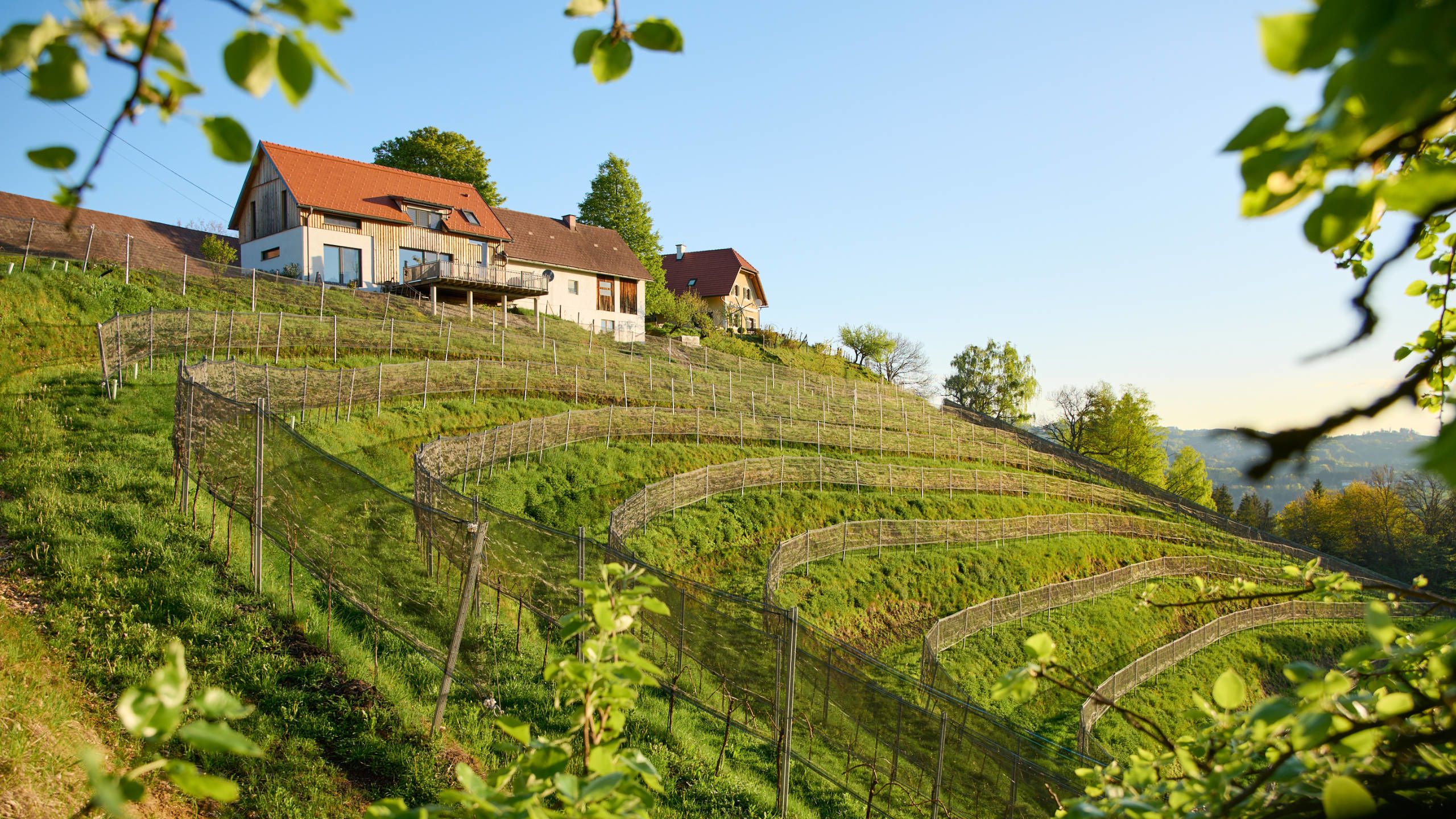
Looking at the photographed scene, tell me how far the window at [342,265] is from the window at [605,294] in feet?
55.6

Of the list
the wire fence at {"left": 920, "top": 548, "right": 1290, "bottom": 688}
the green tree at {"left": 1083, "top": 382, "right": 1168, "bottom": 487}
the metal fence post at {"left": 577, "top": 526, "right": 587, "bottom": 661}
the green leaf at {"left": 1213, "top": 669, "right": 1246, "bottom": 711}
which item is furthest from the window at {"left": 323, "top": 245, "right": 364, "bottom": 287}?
the green tree at {"left": 1083, "top": 382, "right": 1168, "bottom": 487}

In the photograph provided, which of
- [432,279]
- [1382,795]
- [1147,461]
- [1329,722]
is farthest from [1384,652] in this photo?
[1147,461]

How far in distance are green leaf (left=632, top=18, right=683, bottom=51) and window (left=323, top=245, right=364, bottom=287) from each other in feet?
136

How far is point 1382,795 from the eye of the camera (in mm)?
1547

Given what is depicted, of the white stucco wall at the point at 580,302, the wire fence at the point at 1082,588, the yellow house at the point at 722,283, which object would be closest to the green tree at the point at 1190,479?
the wire fence at the point at 1082,588

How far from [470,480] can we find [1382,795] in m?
20.5

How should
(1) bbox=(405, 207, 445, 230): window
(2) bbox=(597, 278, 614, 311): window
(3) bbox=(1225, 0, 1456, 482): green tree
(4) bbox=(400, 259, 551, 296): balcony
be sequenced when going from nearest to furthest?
1. (3) bbox=(1225, 0, 1456, 482): green tree
2. (4) bbox=(400, 259, 551, 296): balcony
3. (1) bbox=(405, 207, 445, 230): window
4. (2) bbox=(597, 278, 614, 311): window

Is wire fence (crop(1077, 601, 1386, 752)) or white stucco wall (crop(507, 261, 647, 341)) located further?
white stucco wall (crop(507, 261, 647, 341))

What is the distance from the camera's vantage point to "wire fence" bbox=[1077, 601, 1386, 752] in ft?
71.2

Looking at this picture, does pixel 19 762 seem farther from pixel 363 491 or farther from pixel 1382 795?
pixel 1382 795

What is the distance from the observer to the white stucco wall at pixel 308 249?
125 feet

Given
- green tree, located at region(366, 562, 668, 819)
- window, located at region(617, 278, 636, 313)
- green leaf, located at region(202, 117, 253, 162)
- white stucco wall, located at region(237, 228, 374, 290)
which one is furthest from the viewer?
window, located at region(617, 278, 636, 313)

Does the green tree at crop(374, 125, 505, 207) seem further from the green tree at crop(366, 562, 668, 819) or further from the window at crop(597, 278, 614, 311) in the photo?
the green tree at crop(366, 562, 668, 819)

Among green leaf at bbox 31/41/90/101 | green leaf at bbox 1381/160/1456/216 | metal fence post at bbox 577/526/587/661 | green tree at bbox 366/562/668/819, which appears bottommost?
metal fence post at bbox 577/526/587/661
